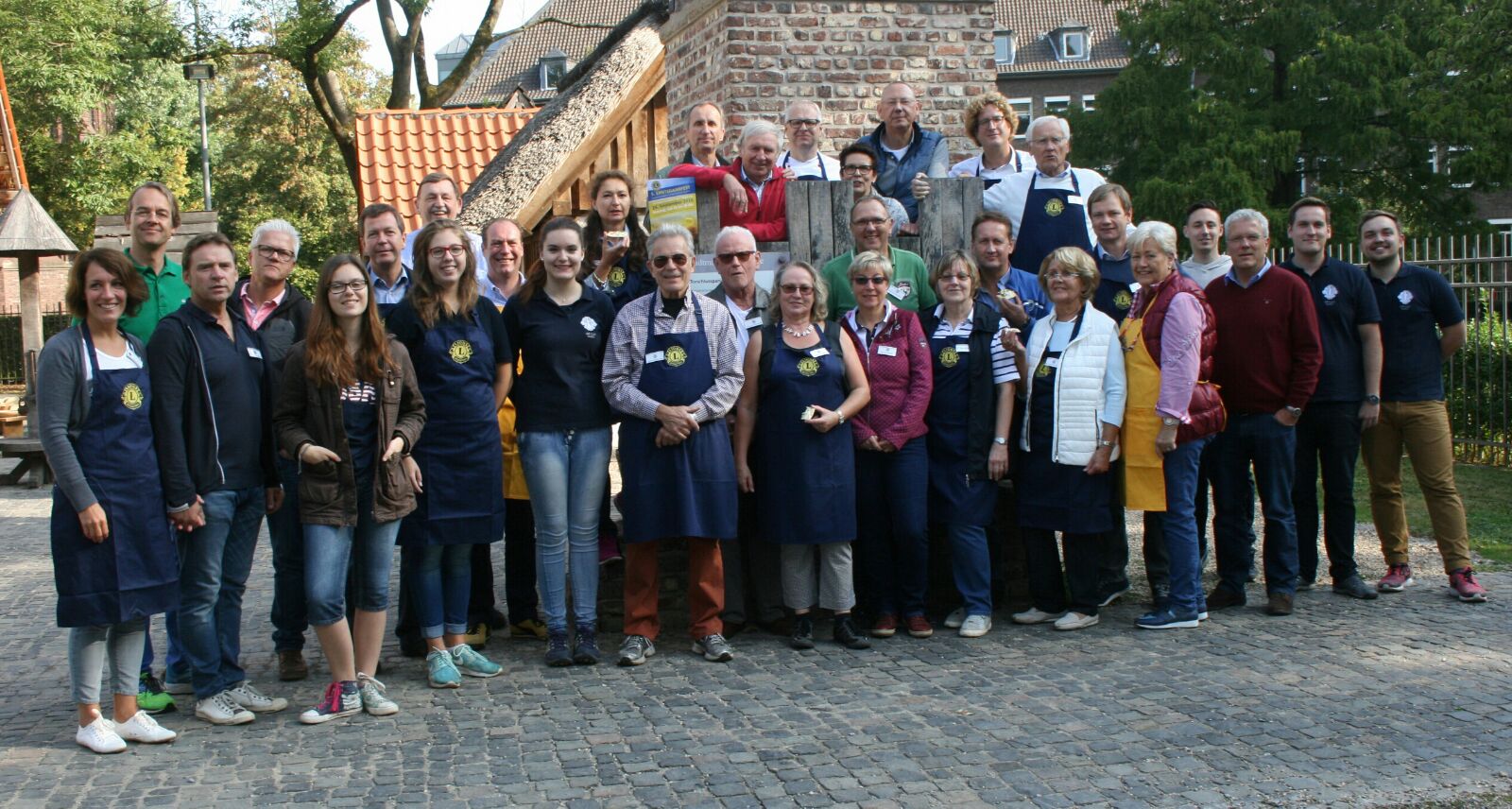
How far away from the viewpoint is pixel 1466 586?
6.80 metres

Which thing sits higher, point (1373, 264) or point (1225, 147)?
point (1225, 147)

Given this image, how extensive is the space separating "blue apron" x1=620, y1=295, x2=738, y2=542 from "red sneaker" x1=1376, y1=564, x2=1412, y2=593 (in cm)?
359

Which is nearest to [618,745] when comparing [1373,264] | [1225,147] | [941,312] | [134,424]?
[134,424]

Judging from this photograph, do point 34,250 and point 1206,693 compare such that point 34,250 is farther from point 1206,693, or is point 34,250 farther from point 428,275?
point 1206,693

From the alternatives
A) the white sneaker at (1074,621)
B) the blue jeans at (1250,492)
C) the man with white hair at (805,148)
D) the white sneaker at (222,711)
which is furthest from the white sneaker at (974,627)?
the white sneaker at (222,711)

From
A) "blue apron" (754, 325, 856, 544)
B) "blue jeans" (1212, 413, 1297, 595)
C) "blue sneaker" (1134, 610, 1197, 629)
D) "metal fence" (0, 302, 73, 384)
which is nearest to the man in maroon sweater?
"blue jeans" (1212, 413, 1297, 595)

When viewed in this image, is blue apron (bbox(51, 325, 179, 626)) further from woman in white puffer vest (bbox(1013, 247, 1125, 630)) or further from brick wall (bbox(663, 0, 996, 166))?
brick wall (bbox(663, 0, 996, 166))

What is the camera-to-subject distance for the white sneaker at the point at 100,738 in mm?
4777

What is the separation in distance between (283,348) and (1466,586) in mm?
5814

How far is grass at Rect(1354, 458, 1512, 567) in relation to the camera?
338 inches

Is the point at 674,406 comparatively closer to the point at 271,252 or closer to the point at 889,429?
the point at 889,429

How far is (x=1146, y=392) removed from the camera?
630 centimetres

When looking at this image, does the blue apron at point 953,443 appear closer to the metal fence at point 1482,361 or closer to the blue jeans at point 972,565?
the blue jeans at point 972,565

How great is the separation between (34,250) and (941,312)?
1317 centimetres
